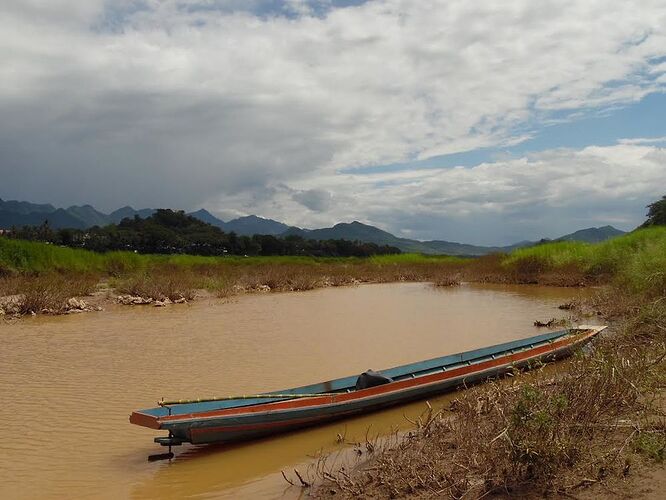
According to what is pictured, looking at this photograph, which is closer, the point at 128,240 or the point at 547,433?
the point at 547,433

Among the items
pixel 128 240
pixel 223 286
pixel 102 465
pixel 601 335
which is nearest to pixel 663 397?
pixel 601 335

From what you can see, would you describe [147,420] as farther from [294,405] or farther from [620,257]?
[620,257]

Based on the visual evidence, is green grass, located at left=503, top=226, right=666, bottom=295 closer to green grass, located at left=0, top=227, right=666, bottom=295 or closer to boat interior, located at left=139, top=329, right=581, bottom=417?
green grass, located at left=0, top=227, right=666, bottom=295

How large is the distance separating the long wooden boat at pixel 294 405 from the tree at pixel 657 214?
3940 centimetres

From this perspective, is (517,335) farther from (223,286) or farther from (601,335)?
(223,286)

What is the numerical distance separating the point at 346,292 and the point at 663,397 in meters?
21.6

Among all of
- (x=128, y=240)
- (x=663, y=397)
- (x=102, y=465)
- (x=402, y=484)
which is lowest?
(x=102, y=465)

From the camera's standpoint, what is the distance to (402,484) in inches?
170

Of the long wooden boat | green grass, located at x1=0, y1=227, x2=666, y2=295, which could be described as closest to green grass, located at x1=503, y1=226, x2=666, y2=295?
green grass, located at x1=0, y1=227, x2=666, y2=295

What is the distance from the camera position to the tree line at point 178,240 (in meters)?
42.1

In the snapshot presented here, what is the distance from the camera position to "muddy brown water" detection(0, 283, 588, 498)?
541 cm

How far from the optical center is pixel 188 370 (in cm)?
967

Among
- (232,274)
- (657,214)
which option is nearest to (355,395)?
(232,274)

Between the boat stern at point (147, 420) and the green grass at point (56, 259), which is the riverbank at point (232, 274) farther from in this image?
the boat stern at point (147, 420)
